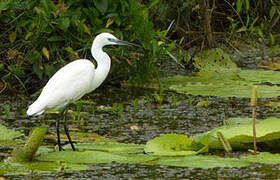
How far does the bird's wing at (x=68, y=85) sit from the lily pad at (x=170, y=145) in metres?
0.64

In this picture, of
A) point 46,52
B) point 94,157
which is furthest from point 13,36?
point 94,157

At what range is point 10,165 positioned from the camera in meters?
3.71

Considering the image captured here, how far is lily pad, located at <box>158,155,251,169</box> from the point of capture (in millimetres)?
3543

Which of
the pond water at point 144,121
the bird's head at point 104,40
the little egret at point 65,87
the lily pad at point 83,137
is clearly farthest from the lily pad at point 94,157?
the bird's head at point 104,40

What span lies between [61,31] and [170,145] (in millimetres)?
2083

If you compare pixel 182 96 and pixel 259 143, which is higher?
pixel 182 96

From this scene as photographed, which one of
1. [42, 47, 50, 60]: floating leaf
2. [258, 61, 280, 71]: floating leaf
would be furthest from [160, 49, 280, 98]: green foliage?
[42, 47, 50, 60]: floating leaf

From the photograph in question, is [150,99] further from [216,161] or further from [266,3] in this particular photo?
[266,3]

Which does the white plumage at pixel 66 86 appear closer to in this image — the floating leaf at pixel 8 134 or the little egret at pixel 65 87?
the little egret at pixel 65 87

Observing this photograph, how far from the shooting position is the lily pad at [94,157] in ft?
12.2

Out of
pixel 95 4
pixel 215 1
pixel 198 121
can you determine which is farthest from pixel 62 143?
pixel 215 1

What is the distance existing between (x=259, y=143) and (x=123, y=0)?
6.81 feet

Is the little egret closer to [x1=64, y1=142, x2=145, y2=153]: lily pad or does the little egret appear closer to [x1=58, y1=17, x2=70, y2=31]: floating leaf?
[x1=64, y1=142, x2=145, y2=153]: lily pad

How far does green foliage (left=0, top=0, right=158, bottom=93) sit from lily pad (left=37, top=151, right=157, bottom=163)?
5.87 feet
